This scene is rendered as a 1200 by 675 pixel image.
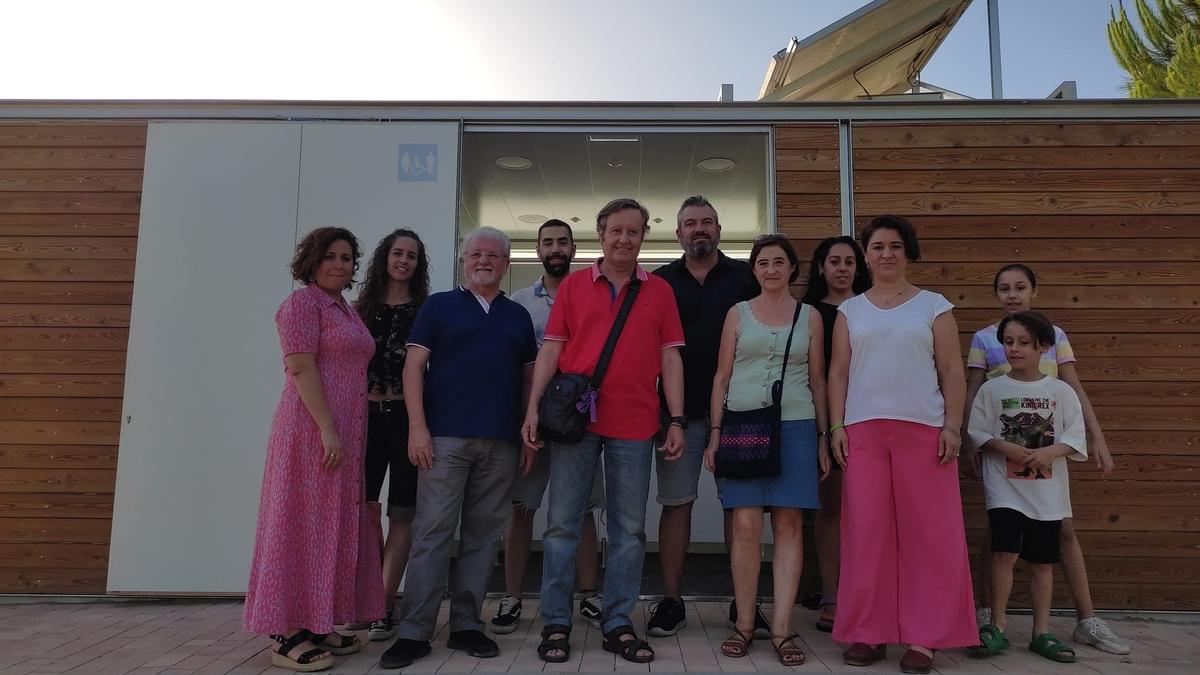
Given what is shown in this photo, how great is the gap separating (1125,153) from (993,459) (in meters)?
2.20

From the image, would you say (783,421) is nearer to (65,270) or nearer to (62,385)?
(62,385)

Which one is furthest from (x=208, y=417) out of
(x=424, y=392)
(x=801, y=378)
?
(x=801, y=378)

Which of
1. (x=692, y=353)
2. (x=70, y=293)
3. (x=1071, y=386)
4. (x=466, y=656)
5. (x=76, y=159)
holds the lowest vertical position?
(x=466, y=656)

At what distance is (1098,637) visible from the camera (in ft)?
10.4

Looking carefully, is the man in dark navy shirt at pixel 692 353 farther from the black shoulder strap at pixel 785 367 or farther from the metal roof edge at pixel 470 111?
the metal roof edge at pixel 470 111

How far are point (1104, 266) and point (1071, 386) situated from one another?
47.4 inches

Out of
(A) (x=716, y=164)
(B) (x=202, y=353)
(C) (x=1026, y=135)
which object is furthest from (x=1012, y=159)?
(B) (x=202, y=353)

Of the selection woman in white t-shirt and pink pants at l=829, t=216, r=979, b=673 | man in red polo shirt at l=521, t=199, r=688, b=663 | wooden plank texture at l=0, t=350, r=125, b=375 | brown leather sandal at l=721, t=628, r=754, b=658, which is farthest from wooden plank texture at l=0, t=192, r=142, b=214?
woman in white t-shirt and pink pants at l=829, t=216, r=979, b=673

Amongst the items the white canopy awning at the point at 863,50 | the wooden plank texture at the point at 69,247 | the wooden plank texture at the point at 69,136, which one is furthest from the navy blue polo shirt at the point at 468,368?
the white canopy awning at the point at 863,50

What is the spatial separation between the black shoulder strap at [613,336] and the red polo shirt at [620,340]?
17 mm

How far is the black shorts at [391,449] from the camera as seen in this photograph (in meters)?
3.21

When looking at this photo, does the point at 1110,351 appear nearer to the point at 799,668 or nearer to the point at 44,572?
the point at 799,668

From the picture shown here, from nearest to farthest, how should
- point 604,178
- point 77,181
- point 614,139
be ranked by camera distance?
point 77,181
point 614,139
point 604,178

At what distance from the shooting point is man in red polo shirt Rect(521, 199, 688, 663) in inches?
114
